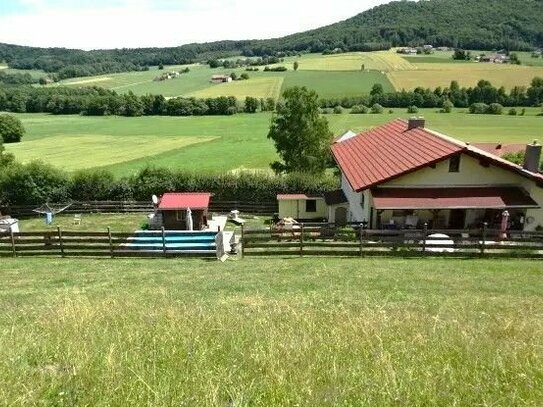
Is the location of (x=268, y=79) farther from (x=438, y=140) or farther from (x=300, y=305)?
(x=300, y=305)

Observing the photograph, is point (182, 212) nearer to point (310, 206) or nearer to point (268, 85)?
point (310, 206)

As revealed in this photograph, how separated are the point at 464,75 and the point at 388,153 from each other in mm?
111592

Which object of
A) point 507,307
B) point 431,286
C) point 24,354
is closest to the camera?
point 24,354

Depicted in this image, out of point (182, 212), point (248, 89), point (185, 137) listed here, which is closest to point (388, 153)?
point (182, 212)

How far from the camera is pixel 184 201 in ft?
99.2

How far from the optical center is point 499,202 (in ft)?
75.5

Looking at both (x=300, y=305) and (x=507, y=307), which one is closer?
(x=300, y=305)

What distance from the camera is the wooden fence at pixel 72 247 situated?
19.1 m

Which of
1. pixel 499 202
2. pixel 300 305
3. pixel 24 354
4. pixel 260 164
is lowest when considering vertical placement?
pixel 260 164

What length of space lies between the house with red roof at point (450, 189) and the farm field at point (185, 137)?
93.6 ft

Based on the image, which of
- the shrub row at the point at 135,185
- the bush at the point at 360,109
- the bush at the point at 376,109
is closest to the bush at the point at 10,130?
the shrub row at the point at 135,185

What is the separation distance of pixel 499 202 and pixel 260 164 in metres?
40.0

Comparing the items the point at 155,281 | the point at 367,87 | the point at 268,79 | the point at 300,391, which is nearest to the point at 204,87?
the point at 268,79

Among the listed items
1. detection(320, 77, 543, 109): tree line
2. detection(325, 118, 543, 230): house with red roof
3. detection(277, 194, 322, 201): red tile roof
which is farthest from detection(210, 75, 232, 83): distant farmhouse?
detection(325, 118, 543, 230): house with red roof
